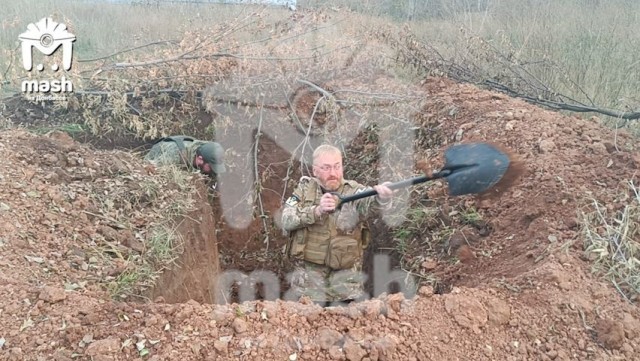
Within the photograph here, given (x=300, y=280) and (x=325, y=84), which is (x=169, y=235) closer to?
(x=300, y=280)

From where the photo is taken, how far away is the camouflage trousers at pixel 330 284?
11.1 feet

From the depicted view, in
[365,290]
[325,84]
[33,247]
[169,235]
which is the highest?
[325,84]

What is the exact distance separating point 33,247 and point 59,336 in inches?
31.5

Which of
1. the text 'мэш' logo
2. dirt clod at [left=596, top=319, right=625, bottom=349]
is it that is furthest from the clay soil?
the text 'мэш' logo

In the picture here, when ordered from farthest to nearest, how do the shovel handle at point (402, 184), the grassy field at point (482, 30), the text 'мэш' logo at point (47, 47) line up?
the grassy field at point (482, 30) → the text 'мэш' logo at point (47, 47) → the shovel handle at point (402, 184)

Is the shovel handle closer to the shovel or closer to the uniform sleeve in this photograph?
the shovel

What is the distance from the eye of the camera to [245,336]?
85.2 inches

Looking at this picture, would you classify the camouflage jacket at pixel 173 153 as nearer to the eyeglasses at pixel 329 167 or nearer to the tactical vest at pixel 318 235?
the tactical vest at pixel 318 235

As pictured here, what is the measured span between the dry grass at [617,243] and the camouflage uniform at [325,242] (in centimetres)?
125

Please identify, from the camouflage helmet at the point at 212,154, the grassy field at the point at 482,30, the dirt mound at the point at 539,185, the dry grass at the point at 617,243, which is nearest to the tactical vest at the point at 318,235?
the dirt mound at the point at 539,185

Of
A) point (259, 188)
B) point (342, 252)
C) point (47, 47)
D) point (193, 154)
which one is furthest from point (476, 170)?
point (47, 47)

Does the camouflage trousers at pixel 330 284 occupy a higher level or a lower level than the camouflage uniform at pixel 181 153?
lower

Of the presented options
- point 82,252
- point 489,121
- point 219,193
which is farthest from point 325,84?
point 82,252

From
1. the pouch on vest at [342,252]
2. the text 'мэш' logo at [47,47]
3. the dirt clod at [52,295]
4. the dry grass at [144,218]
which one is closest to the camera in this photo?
the dirt clod at [52,295]
